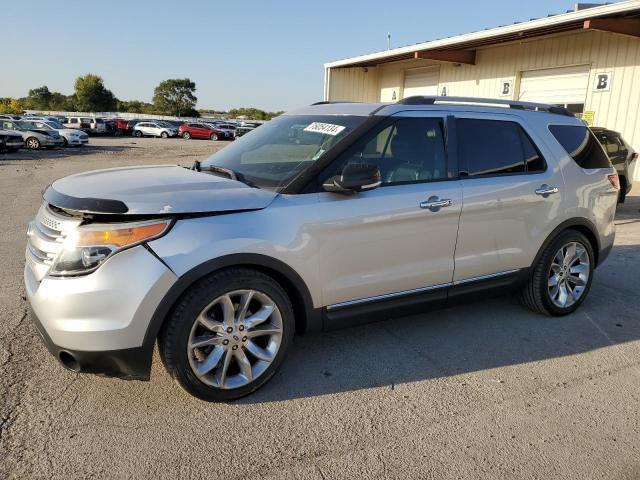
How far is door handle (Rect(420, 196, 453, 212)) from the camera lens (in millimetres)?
3605

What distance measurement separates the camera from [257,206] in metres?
3.06

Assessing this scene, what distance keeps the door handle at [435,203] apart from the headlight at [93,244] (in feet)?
6.03

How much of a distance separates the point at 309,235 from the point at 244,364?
86 cm

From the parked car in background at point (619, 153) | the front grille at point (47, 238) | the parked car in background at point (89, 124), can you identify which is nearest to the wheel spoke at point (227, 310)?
the front grille at point (47, 238)

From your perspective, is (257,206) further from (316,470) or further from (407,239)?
(316,470)

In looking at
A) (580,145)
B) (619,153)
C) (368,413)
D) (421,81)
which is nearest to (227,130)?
(421,81)

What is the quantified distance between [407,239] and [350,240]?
469mm

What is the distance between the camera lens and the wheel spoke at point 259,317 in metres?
3.08

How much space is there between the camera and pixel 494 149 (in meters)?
4.10

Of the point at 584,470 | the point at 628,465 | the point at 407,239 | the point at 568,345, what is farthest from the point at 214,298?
the point at 568,345

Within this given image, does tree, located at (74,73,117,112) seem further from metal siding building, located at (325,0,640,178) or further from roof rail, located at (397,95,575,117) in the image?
roof rail, located at (397,95,575,117)

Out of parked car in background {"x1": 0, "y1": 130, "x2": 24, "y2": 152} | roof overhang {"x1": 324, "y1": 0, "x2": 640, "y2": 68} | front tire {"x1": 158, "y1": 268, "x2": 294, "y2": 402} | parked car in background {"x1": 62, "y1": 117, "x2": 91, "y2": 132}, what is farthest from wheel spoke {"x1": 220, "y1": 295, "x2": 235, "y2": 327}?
parked car in background {"x1": 62, "y1": 117, "x2": 91, "y2": 132}

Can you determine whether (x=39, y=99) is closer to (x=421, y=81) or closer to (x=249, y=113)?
(x=249, y=113)

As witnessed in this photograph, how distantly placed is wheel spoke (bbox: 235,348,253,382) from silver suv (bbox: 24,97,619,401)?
0.03 feet
